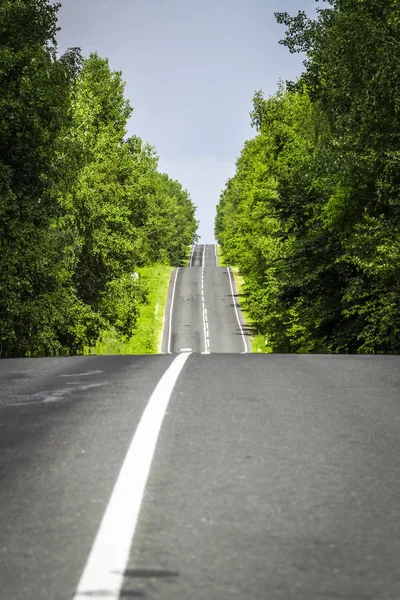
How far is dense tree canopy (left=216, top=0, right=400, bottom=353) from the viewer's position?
20.8m

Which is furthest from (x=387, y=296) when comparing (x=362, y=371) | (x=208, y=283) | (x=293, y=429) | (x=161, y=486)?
(x=208, y=283)

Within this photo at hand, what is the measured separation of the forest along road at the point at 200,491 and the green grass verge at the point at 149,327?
31.1 meters

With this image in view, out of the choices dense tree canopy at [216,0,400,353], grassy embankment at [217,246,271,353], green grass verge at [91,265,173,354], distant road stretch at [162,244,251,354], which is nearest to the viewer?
dense tree canopy at [216,0,400,353]

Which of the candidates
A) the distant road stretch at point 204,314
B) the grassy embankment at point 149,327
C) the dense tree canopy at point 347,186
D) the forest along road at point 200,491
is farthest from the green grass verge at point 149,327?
the forest along road at point 200,491

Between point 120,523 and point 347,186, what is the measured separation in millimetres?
21554

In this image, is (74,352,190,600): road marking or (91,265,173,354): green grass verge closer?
(74,352,190,600): road marking

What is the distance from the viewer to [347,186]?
79.3ft

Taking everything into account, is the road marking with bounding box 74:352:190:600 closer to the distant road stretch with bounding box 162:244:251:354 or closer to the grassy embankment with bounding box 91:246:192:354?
the grassy embankment with bounding box 91:246:192:354

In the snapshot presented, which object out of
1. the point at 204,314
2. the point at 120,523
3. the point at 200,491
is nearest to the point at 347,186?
the point at 200,491

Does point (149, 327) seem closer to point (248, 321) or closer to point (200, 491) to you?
point (248, 321)

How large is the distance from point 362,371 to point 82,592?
7.26m

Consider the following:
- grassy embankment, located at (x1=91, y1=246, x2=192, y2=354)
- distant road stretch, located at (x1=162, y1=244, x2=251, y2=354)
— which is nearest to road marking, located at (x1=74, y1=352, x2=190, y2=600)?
grassy embankment, located at (x1=91, y1=246, x2=192, y2=354)

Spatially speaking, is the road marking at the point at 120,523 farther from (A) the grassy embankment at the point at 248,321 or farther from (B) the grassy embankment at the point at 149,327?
(A) the grassy embankment at the point at 248,321

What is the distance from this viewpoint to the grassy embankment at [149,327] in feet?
135
